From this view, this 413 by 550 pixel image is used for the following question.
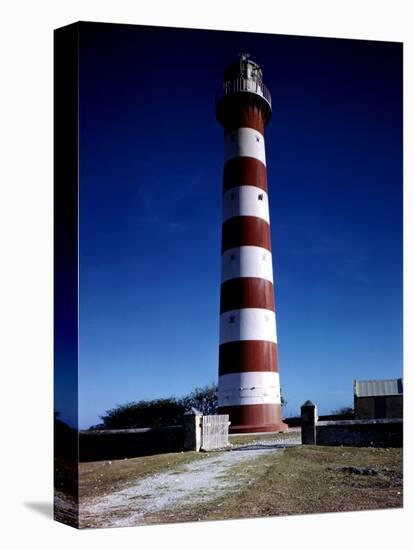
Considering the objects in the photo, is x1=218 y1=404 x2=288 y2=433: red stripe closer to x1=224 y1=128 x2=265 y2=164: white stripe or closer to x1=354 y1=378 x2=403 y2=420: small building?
x1=354 y1=378 x2=403 y2=420: small building

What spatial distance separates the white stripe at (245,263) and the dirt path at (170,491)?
281 cm

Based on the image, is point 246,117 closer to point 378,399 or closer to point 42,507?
point 378,399

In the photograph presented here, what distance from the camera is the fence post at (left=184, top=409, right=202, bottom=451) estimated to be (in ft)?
39.9

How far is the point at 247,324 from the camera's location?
44.8 ft

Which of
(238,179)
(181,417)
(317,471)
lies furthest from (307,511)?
(238,179)

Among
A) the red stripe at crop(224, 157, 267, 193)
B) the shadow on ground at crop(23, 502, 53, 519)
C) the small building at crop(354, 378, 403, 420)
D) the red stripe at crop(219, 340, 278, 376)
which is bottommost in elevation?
the shadow on ground at crop(23, 502, 53, 519)

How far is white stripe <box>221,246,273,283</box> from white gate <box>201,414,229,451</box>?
7.05ft

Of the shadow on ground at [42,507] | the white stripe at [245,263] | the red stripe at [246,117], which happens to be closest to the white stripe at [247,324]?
the white stripe at [245,263]

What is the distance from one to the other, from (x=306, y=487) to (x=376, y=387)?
171 centimetres

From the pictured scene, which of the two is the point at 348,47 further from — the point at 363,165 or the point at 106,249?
the point at 106,249

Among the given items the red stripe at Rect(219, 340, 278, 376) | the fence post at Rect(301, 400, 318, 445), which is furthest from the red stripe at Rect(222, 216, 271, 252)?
the fence post at Rect(301, 400, 318, 445)

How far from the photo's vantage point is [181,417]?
39.9ft

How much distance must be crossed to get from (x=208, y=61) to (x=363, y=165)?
265 cm

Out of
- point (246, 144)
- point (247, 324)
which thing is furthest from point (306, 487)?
Answer: point (246, 144)
